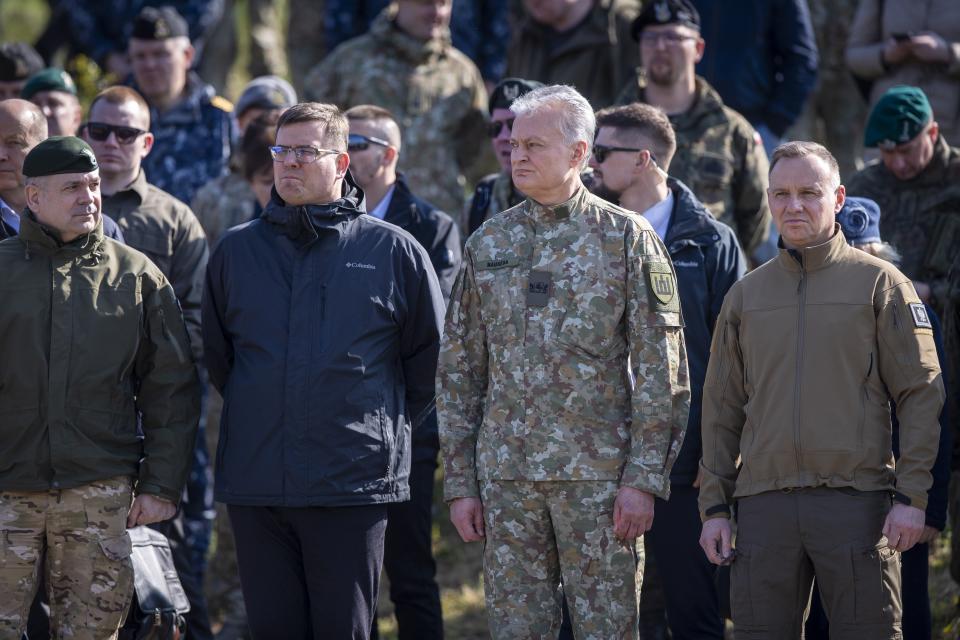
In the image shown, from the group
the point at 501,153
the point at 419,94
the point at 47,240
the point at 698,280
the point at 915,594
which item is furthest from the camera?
the point at 419,94

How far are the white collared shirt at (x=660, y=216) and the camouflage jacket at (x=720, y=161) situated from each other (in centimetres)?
94

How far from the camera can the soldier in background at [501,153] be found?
6773 millimetres

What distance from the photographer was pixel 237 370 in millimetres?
5316

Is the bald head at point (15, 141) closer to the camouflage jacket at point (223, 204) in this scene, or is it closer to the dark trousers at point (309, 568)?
the camouflage jacket at point (223, 204)

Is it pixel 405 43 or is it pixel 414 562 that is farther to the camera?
pixel 405 43

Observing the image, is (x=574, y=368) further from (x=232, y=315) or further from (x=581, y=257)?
(x=232, y=315)

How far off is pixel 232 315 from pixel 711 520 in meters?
1.98

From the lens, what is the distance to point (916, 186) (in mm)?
6754

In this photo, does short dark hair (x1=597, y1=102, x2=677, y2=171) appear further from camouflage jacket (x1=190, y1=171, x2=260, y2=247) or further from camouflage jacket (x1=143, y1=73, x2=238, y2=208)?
camouflage jacket (x1=143, y1=73, x2=238, y2=208)

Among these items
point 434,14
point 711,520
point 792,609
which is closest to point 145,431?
point 711,520

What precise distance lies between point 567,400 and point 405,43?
14.3 feet

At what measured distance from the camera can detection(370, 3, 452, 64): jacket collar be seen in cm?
859


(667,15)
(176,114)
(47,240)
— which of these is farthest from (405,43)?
(47,240)

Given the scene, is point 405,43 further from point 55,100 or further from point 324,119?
point 324,119
